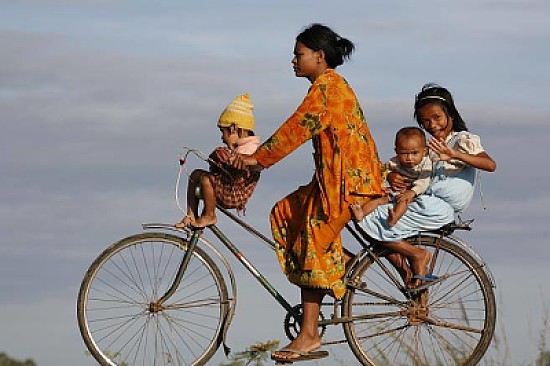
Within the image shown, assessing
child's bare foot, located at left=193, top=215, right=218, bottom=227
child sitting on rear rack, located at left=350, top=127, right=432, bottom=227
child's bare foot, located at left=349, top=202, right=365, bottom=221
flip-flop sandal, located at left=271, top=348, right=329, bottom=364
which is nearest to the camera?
child sitting on rear rack, located at left=350, top=127, right=432, bottom=227

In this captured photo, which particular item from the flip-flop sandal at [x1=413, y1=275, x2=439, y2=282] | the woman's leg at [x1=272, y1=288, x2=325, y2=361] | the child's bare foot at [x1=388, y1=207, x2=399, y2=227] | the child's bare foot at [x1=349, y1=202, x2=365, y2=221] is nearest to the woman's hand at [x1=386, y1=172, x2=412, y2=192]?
the child's bare foot at [x1=388, y1=207, x2=399, y2=227]

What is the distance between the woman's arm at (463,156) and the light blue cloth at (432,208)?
289 millimetres

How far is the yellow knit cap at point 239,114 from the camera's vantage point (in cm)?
1031

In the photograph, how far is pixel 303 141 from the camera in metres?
10.1

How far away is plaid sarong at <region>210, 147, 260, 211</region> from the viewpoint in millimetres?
10484

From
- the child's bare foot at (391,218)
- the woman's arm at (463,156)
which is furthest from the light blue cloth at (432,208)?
the woman's arm at (463,156)

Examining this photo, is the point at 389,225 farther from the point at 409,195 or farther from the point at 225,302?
the point at 225,302

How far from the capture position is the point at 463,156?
998cm

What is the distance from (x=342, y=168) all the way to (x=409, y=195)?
1.65 ft

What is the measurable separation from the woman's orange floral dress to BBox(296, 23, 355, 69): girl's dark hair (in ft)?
0.35

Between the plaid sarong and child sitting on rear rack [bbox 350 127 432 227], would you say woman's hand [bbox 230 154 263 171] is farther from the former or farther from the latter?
child sitting on rear rack [bbox 350 127 432 227]

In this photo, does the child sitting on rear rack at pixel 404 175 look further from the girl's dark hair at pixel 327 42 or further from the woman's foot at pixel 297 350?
the woman's foot at pixel 297 350

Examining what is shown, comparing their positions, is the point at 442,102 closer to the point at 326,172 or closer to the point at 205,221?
the point at 326,172

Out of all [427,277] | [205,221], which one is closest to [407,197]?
[427,277]
